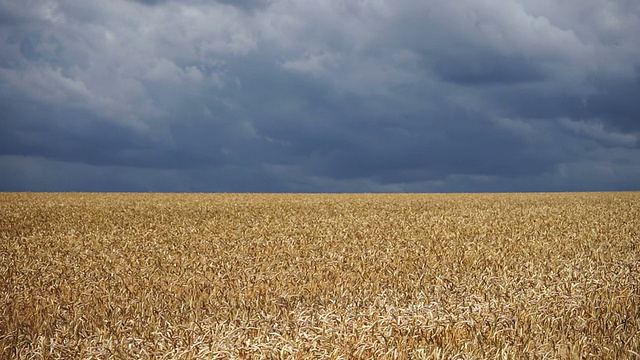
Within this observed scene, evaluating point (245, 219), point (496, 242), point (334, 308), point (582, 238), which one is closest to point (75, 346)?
point (334, 308)

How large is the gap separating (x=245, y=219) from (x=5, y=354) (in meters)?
13.3

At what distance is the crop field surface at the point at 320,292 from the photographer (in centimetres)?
528

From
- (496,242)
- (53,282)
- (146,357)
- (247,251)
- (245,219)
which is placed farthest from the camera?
(245,219)

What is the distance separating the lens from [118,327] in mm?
6496

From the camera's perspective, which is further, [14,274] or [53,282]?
[14,274]

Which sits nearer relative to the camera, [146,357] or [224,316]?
[146,357]

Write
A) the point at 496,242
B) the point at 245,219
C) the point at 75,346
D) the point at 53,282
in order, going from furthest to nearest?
A: the point at 245,219
the point at 496,242
the point at 53,282
the point at 75,346

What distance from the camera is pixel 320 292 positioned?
27.9ft

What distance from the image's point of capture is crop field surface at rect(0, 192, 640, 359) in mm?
5277

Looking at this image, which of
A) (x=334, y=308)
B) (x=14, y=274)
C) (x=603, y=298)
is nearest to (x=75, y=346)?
(x=334, y=308)

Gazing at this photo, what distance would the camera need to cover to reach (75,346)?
18.5ft

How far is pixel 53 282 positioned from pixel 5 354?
3.28 m

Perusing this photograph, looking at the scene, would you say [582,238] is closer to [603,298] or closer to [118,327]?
[603,298]

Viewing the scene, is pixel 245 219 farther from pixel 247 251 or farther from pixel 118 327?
pixel 118 327
